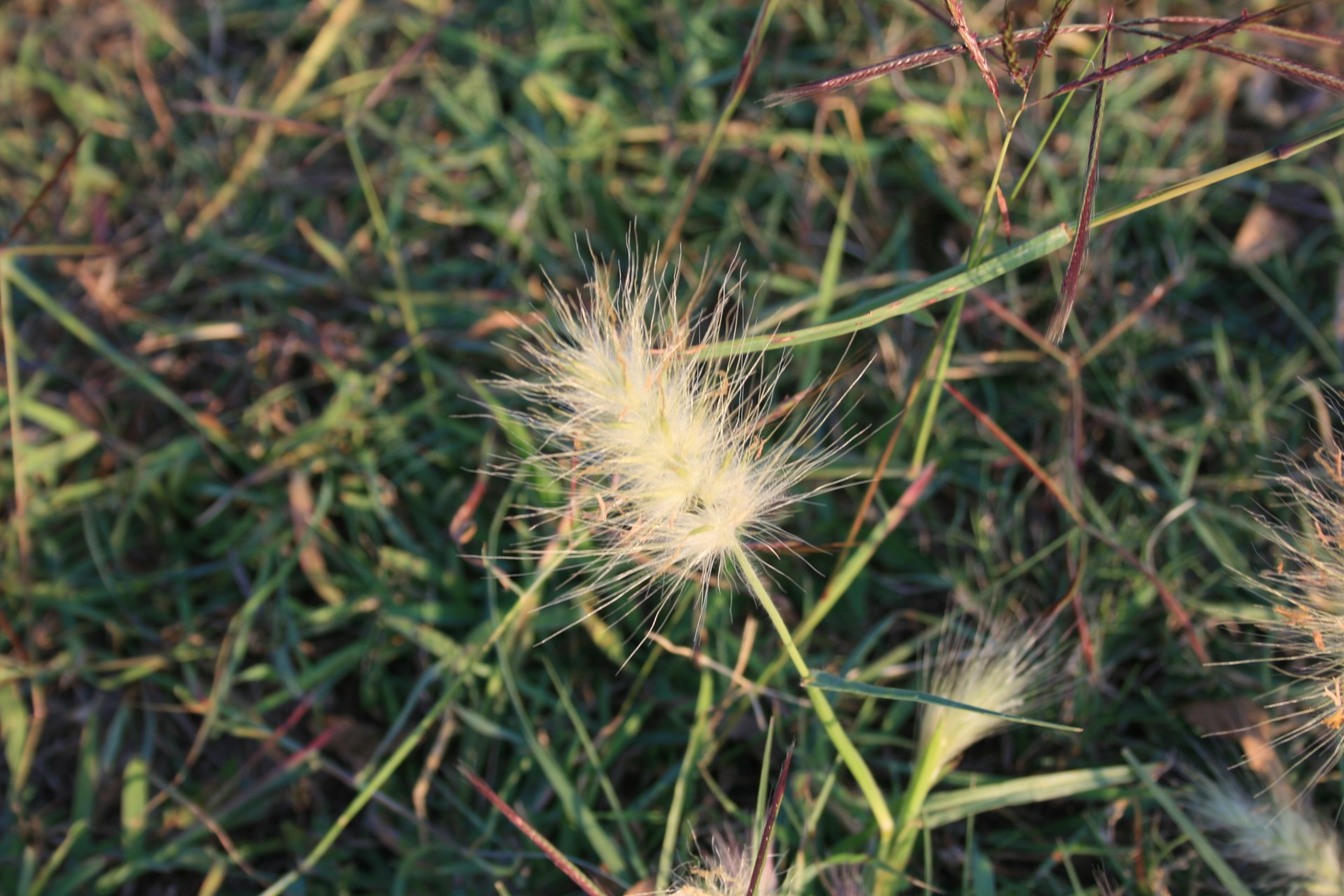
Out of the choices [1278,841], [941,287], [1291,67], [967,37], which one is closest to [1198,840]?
[1278,841]

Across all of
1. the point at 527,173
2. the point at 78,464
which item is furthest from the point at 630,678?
the point at 78,464

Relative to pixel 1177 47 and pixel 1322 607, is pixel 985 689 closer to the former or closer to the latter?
pixel 1322 607

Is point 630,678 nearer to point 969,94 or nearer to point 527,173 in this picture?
point 527,173

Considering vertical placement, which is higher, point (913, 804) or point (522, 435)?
point (522, 435)

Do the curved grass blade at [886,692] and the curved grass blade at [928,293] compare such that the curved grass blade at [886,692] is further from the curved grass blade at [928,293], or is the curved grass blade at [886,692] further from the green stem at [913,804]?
the curved grass blade at [928,293]

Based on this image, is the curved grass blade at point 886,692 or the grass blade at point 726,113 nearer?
the curved grass blade at point 886,692

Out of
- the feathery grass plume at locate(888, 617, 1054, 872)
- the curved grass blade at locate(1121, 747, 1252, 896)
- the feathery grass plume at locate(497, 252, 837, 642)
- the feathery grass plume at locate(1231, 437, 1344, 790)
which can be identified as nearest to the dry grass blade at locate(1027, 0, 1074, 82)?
the feathery grass plume at locate(497, 252, 837, 642)

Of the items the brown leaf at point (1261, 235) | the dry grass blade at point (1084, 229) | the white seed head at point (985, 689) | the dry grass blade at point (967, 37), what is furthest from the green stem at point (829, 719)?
the brown leaf at point (1261, 235)
